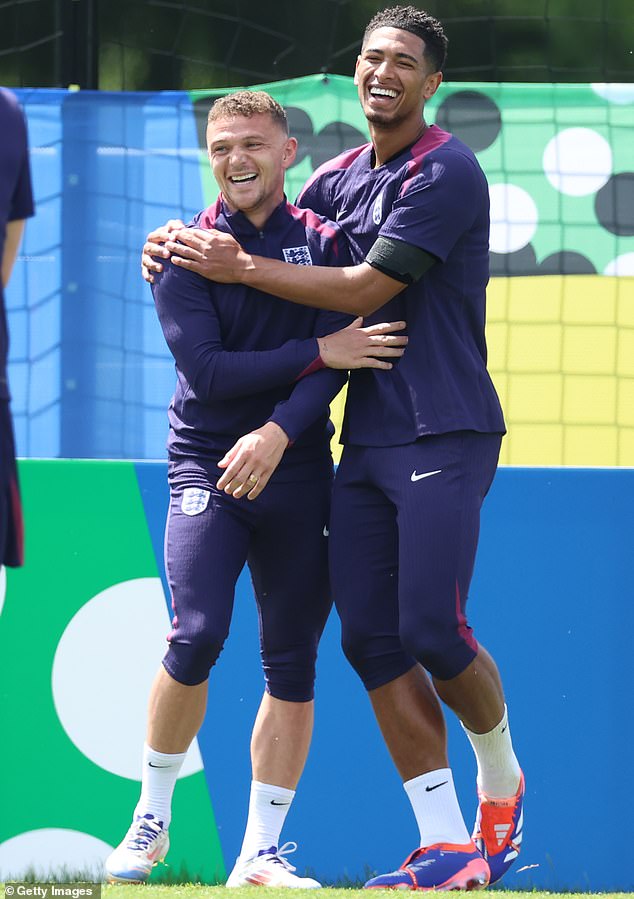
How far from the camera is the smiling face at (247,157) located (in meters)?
3.28

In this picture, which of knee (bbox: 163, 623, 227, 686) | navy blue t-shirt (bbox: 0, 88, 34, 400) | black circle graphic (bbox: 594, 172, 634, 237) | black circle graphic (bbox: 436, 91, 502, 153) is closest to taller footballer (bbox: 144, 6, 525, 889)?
knee (bbox: 163, 623, 227, 686)

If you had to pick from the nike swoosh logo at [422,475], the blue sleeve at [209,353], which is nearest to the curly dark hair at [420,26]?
the blue sleeve at [209,353]

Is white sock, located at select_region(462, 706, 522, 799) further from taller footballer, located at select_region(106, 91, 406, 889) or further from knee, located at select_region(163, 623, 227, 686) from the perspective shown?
knee, located at select_region(163, 623, 227, 686)

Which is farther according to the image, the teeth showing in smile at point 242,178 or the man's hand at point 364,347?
the teeth showing in smile at point 242,178

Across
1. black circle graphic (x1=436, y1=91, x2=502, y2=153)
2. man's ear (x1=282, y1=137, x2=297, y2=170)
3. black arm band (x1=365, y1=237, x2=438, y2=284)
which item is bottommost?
black arm band (x1=365, y1=237, x2=438, y2=284)

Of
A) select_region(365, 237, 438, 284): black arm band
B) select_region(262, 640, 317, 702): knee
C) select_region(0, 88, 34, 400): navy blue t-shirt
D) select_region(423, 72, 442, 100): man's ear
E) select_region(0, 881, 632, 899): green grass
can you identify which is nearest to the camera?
select_region(0, 88, 34, 400): navy blue t-shirt

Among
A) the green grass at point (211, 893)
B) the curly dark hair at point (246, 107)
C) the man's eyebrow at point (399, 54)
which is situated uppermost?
the man's eyebrow at point (399, 54)

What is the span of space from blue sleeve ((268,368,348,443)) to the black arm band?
30 centimetres

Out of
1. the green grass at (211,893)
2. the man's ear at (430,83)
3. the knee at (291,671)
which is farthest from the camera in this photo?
the knee at (291,671)

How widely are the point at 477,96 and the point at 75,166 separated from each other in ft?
4.94

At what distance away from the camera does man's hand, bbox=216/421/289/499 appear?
10.1ft

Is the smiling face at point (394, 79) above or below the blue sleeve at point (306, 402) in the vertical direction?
above

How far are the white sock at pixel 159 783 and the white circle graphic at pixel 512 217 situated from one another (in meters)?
2.51

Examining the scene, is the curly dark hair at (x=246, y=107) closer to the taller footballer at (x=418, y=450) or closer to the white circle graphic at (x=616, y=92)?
the taller footballer at (x=418, y=450)
